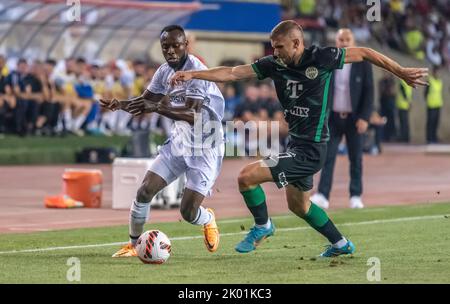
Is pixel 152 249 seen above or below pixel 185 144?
below

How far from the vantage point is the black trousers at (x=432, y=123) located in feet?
122

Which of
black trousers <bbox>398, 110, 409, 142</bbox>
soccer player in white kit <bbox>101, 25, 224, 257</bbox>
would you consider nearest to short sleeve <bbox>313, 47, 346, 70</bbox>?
soccer player in white kit <bbox>101, 25, 224, 257</bbox>

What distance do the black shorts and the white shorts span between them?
2.33 feet

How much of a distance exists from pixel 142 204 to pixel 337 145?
241 inches

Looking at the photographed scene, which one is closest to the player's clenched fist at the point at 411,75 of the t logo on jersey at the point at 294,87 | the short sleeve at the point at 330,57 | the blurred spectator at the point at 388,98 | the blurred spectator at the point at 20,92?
the short sleeve at the point at 330,57

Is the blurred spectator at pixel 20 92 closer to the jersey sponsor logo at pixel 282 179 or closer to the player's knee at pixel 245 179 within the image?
the player's knee at pixel 245 179

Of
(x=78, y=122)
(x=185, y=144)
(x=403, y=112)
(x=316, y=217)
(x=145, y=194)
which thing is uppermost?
(x=185, y=144)

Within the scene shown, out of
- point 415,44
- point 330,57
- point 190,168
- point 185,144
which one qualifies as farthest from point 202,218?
point 415,44

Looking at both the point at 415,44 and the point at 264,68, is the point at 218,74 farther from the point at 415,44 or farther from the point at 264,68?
the point at 415,44

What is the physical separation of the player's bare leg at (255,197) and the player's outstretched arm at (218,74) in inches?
33.6

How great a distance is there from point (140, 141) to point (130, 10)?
995cm

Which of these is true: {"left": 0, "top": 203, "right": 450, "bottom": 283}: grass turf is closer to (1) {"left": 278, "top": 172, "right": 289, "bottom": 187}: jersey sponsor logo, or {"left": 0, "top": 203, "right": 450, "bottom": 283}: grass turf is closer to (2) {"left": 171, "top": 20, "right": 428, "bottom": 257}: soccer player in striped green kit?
(2) {"left": 171, "top": 20, "right": 428, "bottom": 257}: soccer player in striped green kit

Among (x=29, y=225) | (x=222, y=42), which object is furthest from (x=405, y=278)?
(x=222, y=42)

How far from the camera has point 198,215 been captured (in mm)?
12781
